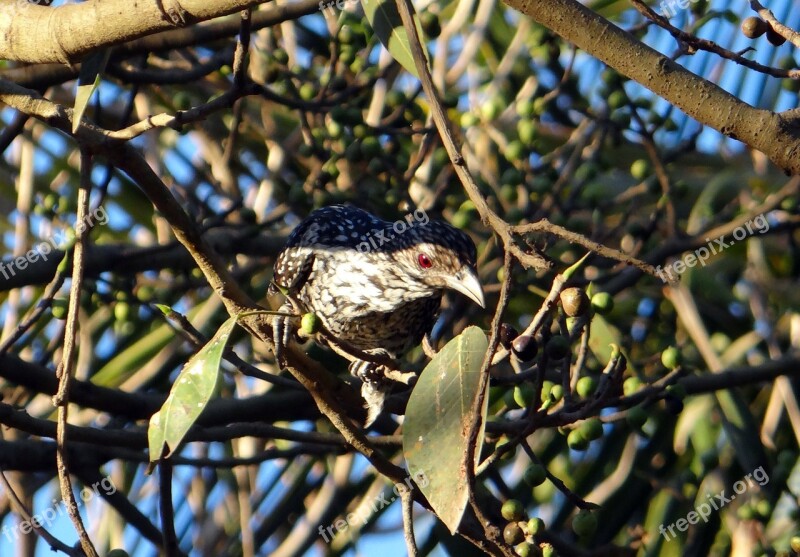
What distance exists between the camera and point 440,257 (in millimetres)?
4125

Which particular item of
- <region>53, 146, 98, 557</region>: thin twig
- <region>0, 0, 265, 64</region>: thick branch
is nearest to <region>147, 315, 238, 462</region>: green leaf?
<region>53, 146, 98, 557</region>: thin twig

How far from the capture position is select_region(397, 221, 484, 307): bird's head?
13.1 feet

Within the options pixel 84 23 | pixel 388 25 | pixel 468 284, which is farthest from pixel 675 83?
pixel 468 284

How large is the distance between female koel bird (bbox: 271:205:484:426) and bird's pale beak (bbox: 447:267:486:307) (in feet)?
0.32

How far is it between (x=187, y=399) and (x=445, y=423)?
530mm

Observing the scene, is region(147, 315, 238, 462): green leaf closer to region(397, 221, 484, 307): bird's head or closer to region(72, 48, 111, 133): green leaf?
region(72, 48, 111, 133): green leaf

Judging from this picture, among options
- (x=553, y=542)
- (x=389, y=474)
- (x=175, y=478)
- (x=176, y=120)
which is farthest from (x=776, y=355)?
(x=176, y=120)

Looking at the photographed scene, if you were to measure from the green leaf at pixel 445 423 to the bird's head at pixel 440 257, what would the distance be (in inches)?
54.3

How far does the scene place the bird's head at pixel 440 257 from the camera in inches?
158

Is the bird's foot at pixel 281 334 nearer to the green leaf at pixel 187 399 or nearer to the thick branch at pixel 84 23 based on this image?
the green leaf at pixel 187 399

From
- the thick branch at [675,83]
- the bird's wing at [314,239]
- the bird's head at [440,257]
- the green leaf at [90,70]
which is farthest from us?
the bird's wing at [314,239]

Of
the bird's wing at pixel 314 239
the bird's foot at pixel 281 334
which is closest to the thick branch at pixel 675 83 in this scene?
the bird's foot at pixel 281 334

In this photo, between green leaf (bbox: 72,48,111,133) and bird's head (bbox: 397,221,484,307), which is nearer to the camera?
green leaf (bbox: 72,48,111,133)

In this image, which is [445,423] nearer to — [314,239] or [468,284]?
[468,284]
